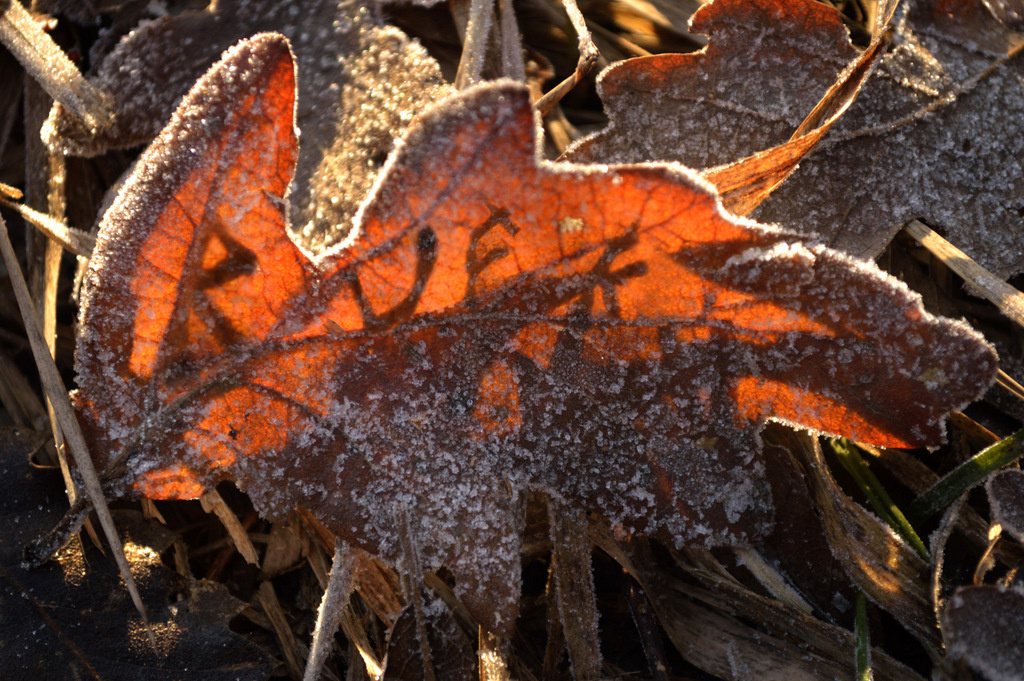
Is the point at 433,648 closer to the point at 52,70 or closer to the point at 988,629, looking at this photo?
the point at 988,629

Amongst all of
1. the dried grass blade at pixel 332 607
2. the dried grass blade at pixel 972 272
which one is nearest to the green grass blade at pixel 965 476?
the dried grass blade at pixel 972 272

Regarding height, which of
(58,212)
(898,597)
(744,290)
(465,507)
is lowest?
(898,597)

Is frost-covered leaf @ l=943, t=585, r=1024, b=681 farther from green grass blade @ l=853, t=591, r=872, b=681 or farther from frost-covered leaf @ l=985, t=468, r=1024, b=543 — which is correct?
green grass blade @ l=853, t=591, r=872, b=681

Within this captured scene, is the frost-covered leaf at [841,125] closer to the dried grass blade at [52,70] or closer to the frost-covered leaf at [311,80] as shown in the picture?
the frost-covered leaf at [311,80]

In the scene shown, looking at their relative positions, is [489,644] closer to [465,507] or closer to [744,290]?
[465,507]

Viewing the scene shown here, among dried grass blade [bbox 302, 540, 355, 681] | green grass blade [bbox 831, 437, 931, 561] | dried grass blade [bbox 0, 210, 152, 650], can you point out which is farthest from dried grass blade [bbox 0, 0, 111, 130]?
green grass blade [bbox 831, 437, 931, 561]

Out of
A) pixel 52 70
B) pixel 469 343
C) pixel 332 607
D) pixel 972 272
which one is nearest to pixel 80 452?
pixel 332 607

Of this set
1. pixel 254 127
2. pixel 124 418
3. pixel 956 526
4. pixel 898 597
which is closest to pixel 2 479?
pixel 124 418
